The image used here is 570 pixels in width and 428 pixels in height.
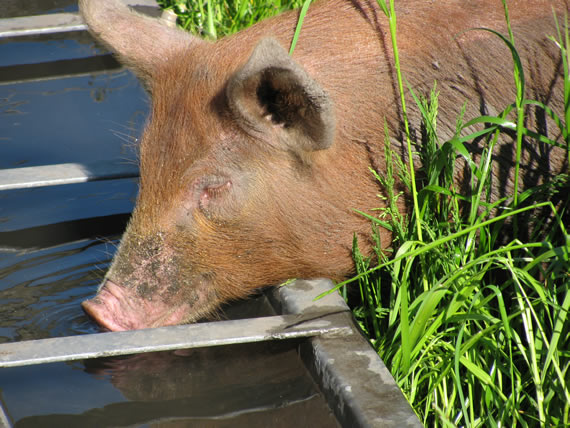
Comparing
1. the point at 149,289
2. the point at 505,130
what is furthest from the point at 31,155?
the point at 505,130

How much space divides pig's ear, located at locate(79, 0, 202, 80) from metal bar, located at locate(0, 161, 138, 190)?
0.75m

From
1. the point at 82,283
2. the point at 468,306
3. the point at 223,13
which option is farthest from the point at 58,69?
the point at 468,306

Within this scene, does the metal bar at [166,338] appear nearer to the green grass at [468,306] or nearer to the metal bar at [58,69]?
the green grass at [468,306]

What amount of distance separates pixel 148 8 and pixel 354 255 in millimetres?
3279

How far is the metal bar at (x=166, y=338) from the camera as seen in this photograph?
8.58 ft

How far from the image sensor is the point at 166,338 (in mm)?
2707

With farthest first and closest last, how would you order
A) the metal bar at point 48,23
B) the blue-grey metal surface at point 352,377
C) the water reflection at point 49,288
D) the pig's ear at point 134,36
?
the metal bar at point 48,23 → the pig's ear at point 134,36 → the water reflection at point 49,288 → the blue-grey metal surface at point 352,377

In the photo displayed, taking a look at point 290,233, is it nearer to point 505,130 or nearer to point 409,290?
point 409,290

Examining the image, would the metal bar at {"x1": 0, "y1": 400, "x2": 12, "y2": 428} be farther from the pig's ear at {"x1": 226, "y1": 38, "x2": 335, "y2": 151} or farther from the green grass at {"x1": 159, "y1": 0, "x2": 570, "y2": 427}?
the pig's ear at {"x1": 226, "y1": 38, "x2": 335, "y2": 151}

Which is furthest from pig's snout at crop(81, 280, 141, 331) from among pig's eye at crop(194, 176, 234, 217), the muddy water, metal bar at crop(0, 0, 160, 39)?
metal bar at crop(0, 0, 160, 39)

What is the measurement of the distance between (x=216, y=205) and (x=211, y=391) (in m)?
0.74

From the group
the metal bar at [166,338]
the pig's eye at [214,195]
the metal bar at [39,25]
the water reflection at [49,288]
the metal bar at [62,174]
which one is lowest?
the water reflection at [49,288]

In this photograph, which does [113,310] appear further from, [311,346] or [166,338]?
[311,346]

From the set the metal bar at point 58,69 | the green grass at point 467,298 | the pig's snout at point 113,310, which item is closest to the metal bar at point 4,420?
the pig's snout at point 113,310
